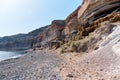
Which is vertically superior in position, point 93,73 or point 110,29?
point 110,29

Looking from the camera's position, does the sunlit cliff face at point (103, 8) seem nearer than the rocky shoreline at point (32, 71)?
No

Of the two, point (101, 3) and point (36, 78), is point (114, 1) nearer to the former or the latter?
point (101, 3)

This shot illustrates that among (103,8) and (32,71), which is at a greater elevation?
(103,8)

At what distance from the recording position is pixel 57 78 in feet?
45.2

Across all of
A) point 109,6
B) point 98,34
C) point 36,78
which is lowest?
point 36,78

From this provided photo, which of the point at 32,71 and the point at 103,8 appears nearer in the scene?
the point at 32,71

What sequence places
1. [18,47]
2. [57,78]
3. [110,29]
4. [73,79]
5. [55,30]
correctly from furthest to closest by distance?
[18,47]
[55,30]
[110,29]
[57,78]
[73,79]

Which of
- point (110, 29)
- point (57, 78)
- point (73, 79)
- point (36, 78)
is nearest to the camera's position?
point (73, 79)

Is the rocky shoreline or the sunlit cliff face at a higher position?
the sunlit cliff face

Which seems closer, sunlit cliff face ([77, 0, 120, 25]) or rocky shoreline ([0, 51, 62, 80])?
rocky shoreline ([0, 51, 62, 80])

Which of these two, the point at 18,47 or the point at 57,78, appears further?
the point at 18,47

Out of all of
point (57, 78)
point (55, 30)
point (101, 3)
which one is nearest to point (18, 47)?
point (55, 30)

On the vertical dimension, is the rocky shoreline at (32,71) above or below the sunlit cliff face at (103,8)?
below

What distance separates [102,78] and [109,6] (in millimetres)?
30976
